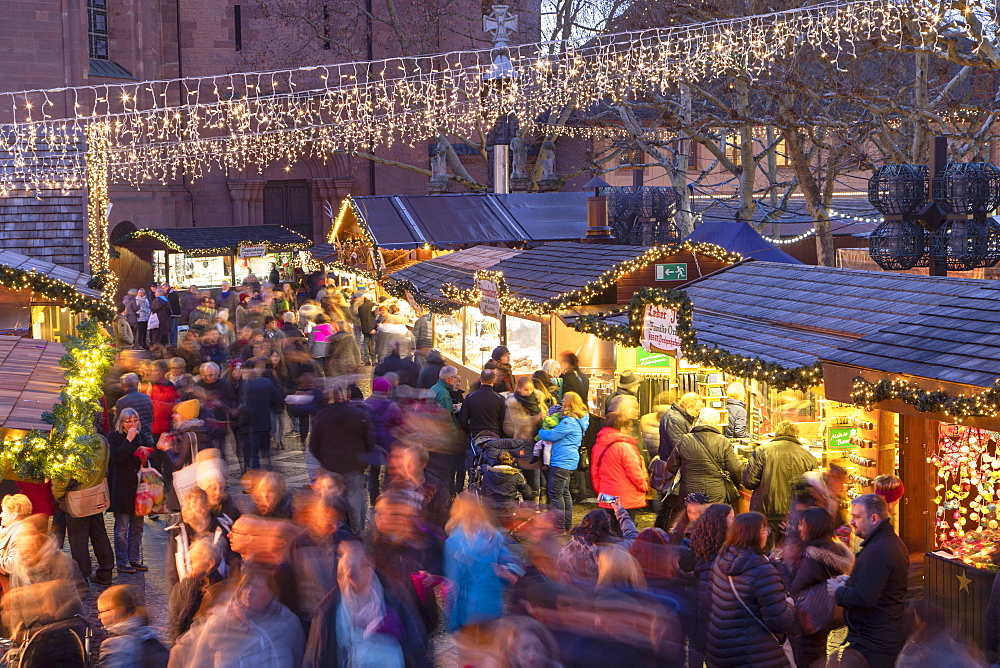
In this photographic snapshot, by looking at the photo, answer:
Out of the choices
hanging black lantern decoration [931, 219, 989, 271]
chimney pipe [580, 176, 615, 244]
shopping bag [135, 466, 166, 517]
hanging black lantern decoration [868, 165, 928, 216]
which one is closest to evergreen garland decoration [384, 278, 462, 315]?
chimney pipe [580, 176, 615, 244]

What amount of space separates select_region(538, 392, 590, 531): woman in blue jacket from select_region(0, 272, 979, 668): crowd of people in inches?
0.7

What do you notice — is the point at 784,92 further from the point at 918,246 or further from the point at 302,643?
the point at 302,643

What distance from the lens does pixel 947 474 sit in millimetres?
8383

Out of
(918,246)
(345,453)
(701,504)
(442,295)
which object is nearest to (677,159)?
(442,295)

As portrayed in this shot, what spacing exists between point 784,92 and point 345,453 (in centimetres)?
1087

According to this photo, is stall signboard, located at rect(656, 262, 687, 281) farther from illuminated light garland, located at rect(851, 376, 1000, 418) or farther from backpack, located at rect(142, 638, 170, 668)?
backpack, located at rect(142, 638, 170, 668)

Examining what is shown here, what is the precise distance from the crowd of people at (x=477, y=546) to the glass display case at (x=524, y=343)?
2.48m

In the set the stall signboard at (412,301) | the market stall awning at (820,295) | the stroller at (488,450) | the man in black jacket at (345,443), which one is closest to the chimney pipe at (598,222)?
the stall signboard at (412,301)

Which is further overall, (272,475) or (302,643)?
(272,475)

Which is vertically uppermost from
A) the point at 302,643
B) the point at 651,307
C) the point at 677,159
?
the point at 677,159

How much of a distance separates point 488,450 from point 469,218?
13.6m

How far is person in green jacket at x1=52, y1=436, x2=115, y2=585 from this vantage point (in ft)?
28.8

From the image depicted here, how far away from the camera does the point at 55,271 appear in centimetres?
1800

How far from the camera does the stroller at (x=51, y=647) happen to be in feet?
18.4
